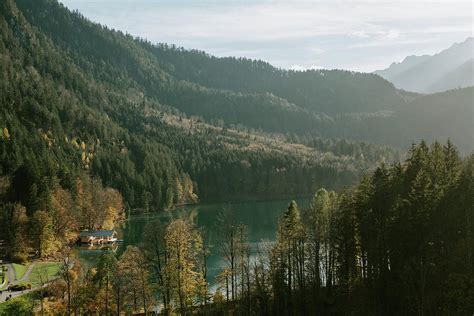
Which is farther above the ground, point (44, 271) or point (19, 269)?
point (19, 269)

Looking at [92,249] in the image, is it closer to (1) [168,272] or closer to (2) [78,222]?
(2) [78,222]

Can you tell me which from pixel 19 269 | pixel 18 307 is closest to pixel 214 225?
pixel 19 269

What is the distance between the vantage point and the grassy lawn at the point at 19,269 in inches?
3258

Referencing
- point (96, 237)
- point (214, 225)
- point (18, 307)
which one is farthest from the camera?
point (214, 225)

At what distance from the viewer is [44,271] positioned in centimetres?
8519

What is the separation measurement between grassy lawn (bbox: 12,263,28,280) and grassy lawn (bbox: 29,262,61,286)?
1.47 metres

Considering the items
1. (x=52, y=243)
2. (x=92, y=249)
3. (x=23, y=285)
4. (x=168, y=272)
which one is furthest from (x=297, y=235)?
(x=92, y=249)

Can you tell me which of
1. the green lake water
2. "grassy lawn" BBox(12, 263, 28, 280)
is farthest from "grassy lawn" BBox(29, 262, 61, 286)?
the green lake water

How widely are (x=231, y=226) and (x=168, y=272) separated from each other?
8820mm

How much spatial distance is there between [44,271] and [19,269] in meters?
4.93

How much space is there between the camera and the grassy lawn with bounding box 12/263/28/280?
82756mm

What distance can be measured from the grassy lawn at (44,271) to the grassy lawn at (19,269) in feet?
4.83

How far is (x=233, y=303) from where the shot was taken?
189ft

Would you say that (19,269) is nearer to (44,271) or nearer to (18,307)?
(44,271)
